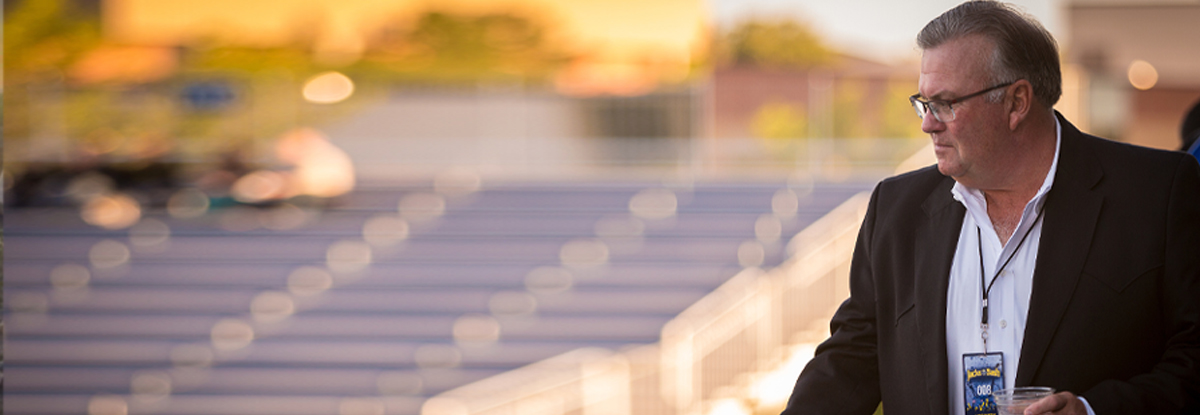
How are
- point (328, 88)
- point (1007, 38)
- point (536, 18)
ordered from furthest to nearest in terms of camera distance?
point (536, 18)
point (328, 88)
point (1007, 38)

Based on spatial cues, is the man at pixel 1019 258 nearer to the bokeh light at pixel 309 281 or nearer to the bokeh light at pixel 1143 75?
the bokeh light at pixel 309 281

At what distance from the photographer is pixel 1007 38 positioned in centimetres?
161

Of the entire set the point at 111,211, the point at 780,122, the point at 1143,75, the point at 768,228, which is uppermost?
the point at 1143,75

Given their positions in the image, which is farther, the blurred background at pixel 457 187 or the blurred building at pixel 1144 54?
the blurred building at pixel 1144 54

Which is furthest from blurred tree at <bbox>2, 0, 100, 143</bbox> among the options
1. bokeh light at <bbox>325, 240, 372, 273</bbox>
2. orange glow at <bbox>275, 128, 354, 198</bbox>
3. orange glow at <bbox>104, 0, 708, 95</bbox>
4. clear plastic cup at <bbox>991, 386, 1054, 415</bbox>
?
clear plastic cup at <bbox>991, 386, 1054, 415</bbox>

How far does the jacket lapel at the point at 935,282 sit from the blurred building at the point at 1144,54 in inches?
651

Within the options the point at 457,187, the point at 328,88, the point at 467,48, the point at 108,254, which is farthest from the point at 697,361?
the point at 467,48

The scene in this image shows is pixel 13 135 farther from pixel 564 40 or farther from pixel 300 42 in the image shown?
pixel 564 40

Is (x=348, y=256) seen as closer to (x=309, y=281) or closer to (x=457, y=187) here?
(x=309, y=281)

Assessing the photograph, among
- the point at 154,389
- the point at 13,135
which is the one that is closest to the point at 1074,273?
the point at 154,389

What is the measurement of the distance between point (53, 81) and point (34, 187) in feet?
8.23

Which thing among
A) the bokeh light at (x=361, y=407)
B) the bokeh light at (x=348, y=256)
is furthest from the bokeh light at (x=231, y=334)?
the bokeh light at (x=361, y=407)

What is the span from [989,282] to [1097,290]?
175mm

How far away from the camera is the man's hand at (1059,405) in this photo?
4.84ft
